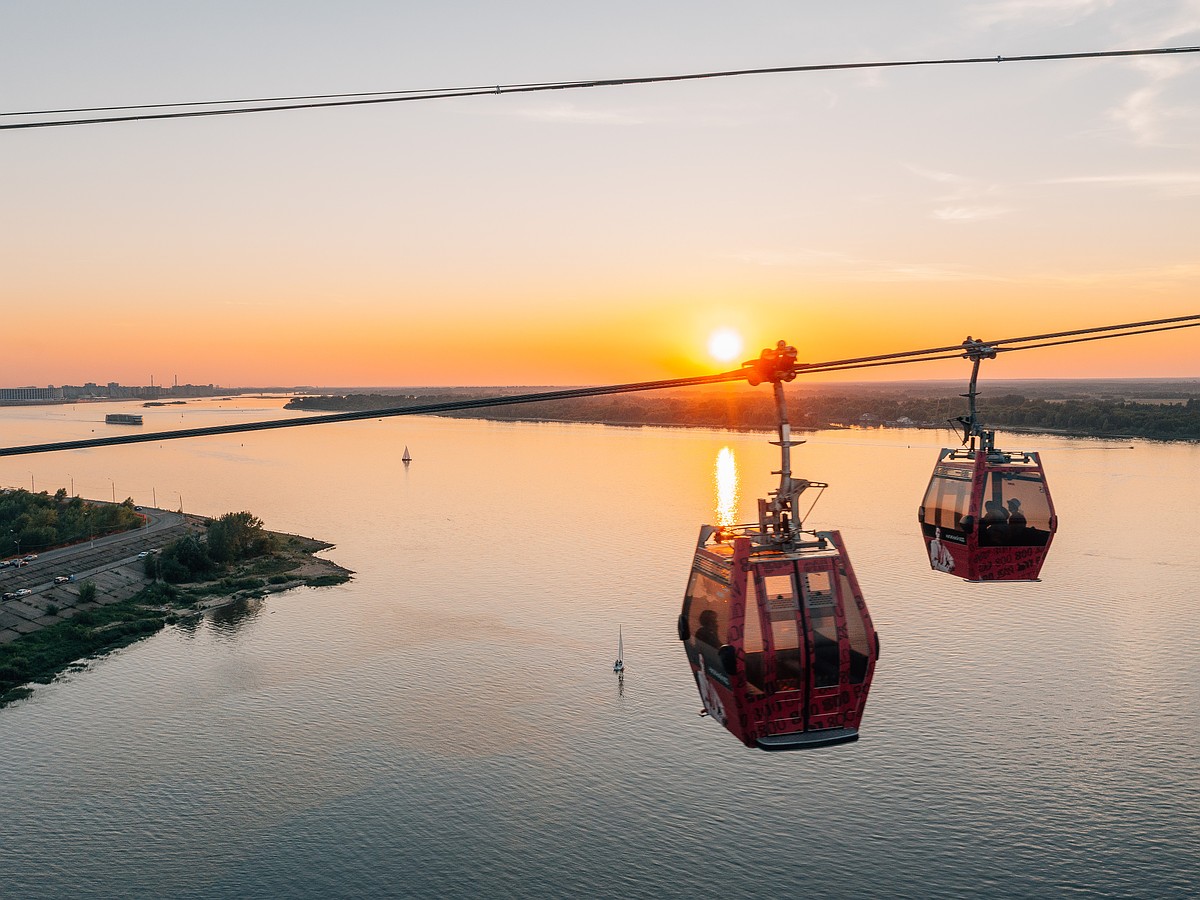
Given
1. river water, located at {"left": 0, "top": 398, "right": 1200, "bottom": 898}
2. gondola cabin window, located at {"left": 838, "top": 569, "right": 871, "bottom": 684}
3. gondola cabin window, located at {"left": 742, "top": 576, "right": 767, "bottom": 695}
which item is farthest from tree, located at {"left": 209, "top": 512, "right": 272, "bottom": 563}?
gondola cabin window, located at {"left": 838, "top": 569, "right": 871, "bottom": 684}

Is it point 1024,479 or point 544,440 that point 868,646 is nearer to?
point 1024,479

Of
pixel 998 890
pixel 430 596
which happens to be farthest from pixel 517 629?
pixel 998 890

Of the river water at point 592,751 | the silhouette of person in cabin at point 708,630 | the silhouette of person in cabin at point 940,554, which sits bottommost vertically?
the river water at point 592,751

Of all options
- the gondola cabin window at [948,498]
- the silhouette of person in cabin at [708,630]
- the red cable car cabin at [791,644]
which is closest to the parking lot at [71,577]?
the silhouette of person in cabin at [708,630]

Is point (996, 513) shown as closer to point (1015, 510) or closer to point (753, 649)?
point (1015, 510)

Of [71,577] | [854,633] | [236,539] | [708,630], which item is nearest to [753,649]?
[708,630]

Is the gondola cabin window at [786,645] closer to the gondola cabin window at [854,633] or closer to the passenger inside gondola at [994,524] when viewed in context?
the gondola cabin window at [854,633]
